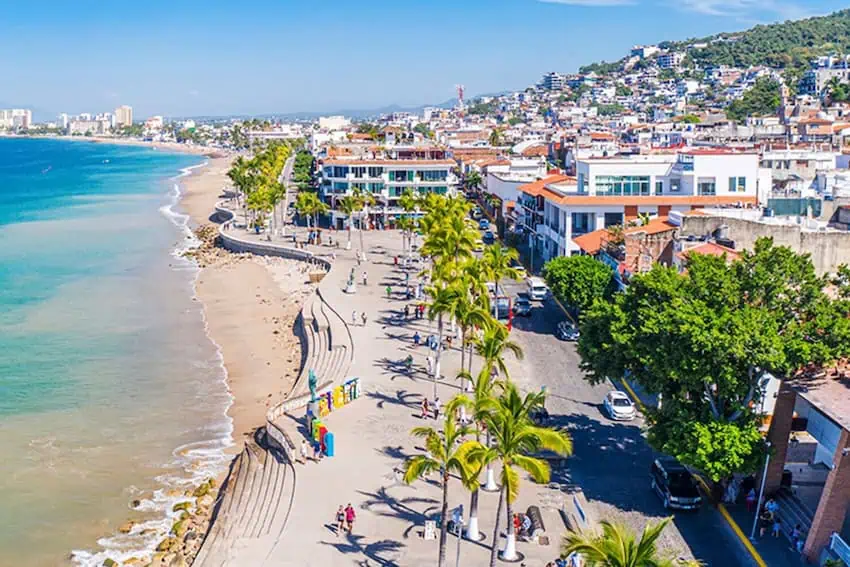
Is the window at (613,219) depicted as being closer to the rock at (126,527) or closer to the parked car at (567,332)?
the parked car at (567,332)

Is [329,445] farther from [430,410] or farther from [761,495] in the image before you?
[761,495]

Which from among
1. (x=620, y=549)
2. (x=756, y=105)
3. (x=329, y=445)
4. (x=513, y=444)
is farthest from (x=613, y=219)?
(x=756, y=105)

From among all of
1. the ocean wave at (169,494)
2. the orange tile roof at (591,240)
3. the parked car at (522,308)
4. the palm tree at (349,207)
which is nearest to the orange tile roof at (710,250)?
the orange tile roof at (591,240)

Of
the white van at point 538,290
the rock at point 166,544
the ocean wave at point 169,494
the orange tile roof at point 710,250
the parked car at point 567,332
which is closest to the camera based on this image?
the rock at point 166,544

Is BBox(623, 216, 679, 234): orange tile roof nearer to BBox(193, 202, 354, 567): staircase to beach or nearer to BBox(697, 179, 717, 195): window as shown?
BBox(697, 179, 717, 195): window

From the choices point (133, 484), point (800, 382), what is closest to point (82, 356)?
point (133, 484)

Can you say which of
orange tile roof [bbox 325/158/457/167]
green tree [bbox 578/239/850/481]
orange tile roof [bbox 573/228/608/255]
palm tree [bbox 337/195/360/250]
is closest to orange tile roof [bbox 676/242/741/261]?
green tree [bbox 578/239/850/481]
